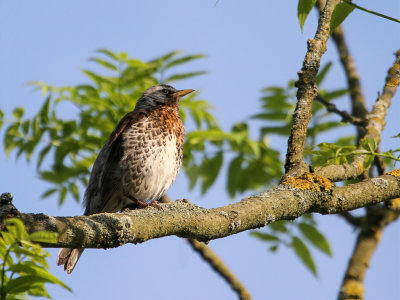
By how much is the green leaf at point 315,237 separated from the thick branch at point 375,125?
3.18 feet

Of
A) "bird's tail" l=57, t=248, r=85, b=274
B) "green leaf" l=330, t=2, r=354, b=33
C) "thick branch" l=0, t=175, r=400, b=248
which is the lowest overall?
"thick branch" l=0, t=175, r=400, b=248

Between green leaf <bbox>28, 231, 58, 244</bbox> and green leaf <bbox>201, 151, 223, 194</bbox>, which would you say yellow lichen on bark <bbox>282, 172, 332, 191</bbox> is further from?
green leaf <bbox>201, 151, 223, 194</bbox>

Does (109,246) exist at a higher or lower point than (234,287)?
lower

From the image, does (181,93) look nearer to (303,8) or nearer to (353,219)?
(353,219)

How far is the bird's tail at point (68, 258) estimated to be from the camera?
5.37m

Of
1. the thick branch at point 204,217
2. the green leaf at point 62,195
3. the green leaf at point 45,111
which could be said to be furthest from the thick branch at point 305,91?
the green leaf at point 62,195

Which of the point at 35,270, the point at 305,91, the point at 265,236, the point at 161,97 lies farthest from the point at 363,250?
the point at 35,270

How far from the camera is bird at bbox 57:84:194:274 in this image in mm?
5875

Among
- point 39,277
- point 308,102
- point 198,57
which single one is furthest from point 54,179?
point 39,277

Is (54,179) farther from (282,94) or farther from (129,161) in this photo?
(282,94)

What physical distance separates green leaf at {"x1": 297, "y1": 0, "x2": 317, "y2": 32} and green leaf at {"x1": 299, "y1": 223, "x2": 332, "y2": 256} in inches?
91.4

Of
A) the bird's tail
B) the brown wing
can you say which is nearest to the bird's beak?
the brown wing

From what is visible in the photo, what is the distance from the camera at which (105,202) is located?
588 cm

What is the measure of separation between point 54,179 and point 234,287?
2513 mm
